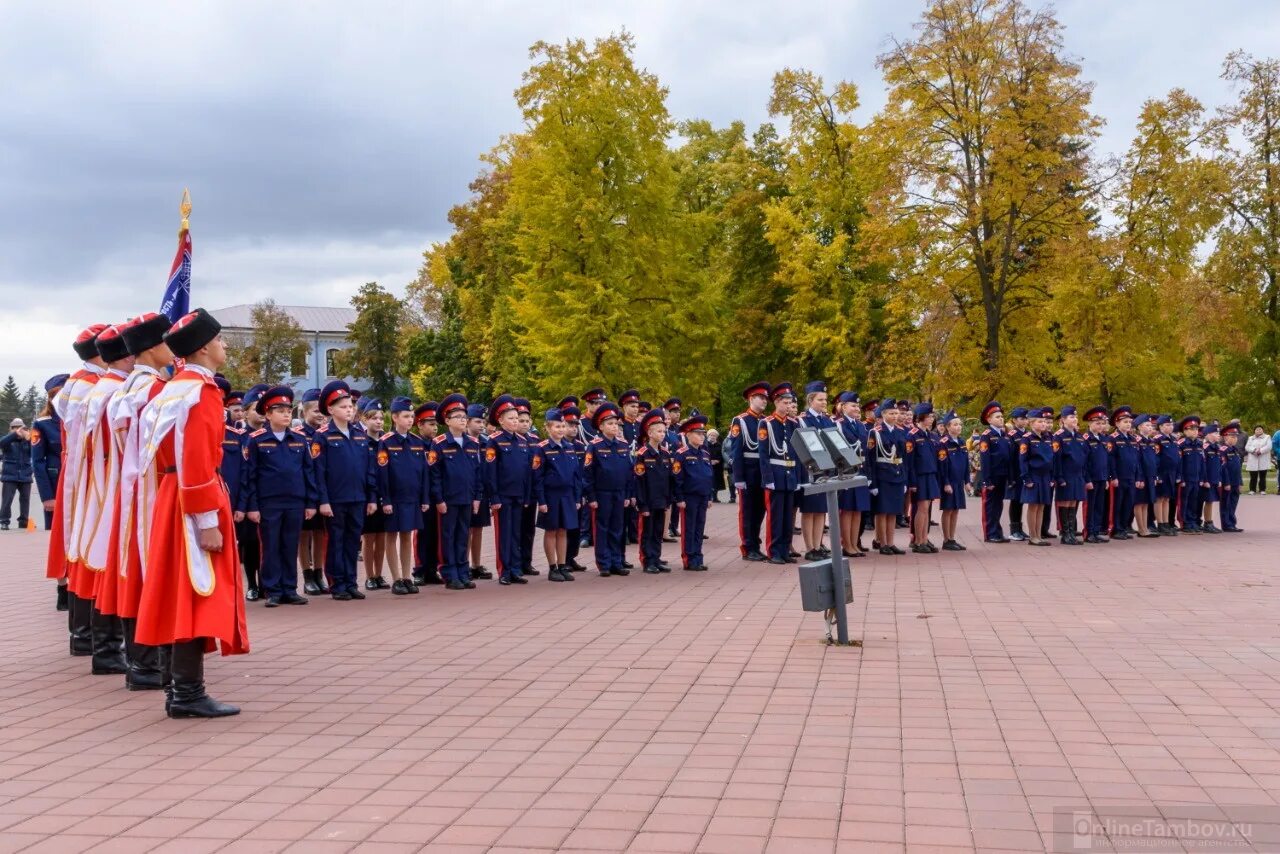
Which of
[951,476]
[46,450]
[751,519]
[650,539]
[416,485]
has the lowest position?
[650,539]

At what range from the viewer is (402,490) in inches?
486

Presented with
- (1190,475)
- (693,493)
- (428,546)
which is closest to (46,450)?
(428,546)

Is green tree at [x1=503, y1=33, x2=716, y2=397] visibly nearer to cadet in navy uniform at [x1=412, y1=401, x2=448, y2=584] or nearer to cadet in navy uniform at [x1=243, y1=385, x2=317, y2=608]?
cadet in navy uniform at [x1=412, y1=401, x2=448, y2=584]

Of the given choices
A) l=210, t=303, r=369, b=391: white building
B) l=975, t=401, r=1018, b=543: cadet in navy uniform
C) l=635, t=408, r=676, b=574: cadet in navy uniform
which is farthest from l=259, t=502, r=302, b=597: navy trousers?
l=210, t=303, r=369, b=391: white building

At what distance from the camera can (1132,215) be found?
32.1m

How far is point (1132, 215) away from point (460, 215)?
2822cm

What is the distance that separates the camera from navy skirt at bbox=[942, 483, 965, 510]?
1698 centimetres

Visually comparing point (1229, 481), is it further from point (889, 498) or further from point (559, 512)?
point (559, 512)

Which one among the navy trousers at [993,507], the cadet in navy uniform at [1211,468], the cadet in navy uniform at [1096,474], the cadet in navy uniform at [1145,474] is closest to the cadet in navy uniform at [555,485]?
the navy trousers at [993,507]

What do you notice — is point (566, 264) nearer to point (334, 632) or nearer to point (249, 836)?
point (334, 632)

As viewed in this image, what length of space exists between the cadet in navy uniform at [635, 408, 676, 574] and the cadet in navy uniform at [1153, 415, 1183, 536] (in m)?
9.36

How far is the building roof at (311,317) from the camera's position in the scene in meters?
109

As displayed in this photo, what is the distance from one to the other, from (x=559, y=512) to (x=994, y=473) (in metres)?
7.49

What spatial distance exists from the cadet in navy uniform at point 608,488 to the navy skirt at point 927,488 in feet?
14.8
